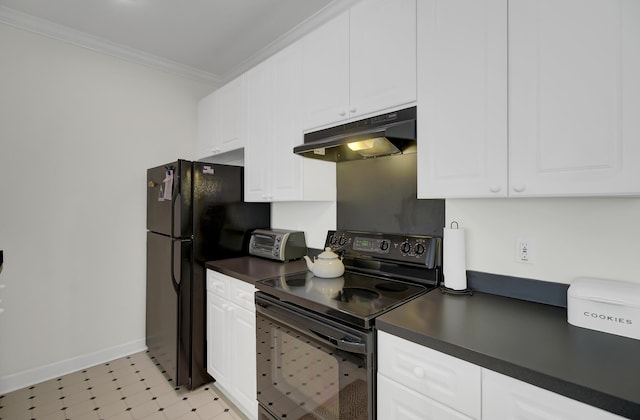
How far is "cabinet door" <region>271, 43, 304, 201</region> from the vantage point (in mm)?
1898

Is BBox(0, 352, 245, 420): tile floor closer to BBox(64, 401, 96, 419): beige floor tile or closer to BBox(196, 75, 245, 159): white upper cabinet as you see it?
BBox(64, 401, 96, 419): beige floor tile

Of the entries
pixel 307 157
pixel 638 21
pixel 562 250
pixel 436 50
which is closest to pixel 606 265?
pixel 562 250

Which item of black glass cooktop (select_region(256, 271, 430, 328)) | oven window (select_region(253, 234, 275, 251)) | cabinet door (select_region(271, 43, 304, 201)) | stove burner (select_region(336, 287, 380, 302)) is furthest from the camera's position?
oven window (select_region(253, 234, 275, 251))

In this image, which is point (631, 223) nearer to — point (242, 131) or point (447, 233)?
point (447, 233)

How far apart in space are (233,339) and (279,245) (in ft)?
2.21

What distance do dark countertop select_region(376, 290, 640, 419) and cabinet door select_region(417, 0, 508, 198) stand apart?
0.47 m

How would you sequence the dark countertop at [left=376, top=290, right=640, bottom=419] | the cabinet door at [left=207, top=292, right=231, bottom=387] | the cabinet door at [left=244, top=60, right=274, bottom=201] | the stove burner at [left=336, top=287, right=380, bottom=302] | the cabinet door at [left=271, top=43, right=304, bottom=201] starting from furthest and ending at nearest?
the cabinet door at [left=244, top=60, right=274, bottom=201] → the cabinet door at [left=207, top=292, right=231, bottom=387] → the cabinet door at [left=271, top=43, right=304, bottom=201] → the stove burner at [left=336, top=287, right=380, bottom=302] → the dark countertop at [left=376, top=290, right=640, bottom=419]

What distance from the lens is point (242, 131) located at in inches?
92.8

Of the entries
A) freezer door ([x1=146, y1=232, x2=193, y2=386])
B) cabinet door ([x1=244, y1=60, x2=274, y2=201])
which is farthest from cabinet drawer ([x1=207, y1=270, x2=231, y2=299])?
cabinet door ([x1=244, y1=60, x2=274, y2=201])

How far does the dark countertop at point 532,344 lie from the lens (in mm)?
729

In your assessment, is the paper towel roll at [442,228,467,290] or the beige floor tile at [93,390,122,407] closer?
the paper towel roll at [442,228,467,290]

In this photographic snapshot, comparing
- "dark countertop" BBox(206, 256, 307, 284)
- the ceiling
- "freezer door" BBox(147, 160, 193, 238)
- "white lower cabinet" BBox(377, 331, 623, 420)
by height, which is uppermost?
the ceiling

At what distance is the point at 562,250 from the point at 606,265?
0.14 meters

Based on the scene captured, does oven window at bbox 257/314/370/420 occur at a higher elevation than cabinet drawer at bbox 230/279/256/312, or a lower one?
lower
